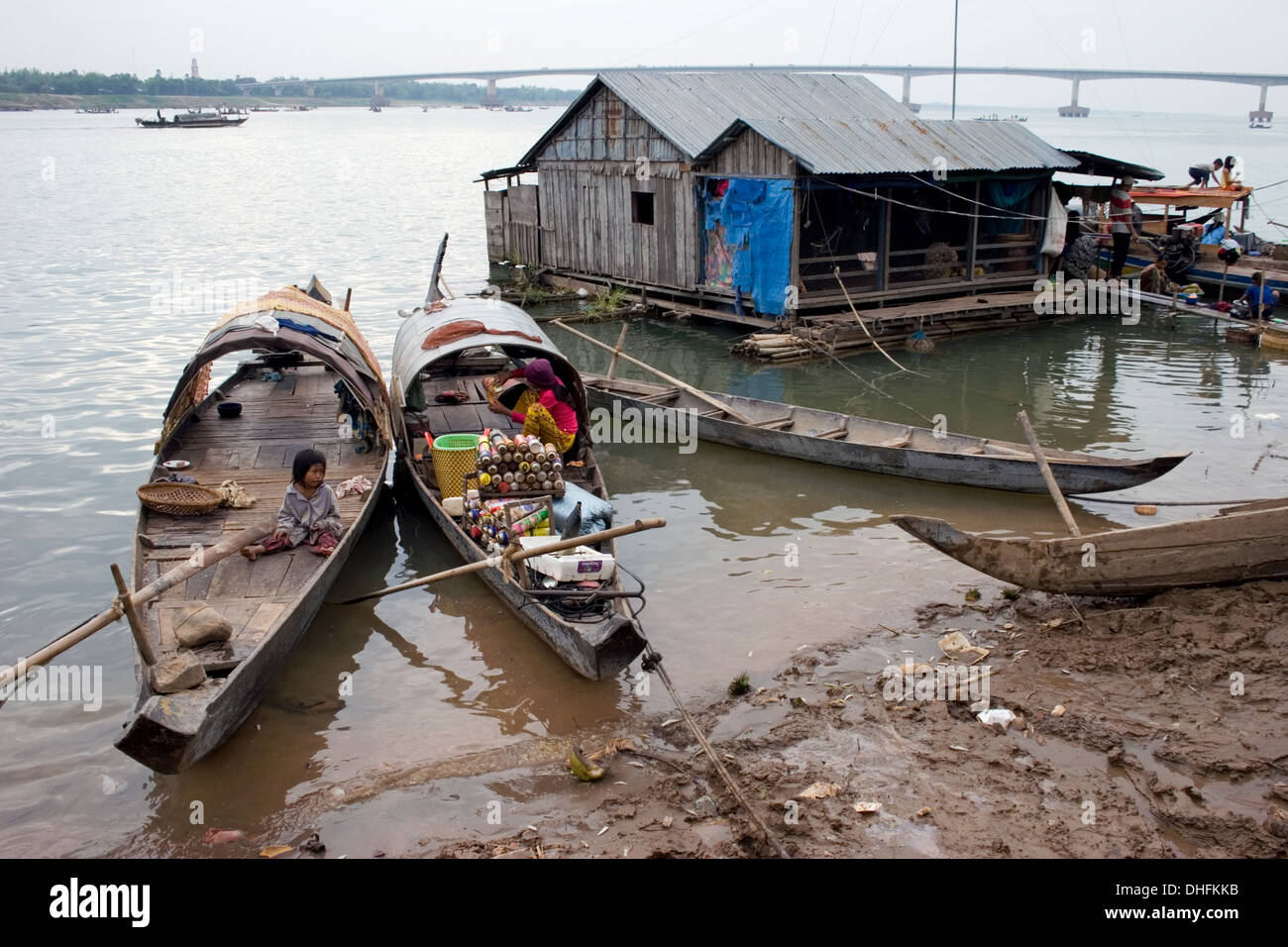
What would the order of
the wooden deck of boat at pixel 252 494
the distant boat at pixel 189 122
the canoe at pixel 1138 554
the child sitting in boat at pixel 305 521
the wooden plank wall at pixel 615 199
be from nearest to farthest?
the canoe at pixel 1138 554
the wooden deck of boat at pixel 252 494
the child sitting in boat at pixel 305 521
the wooden plank wall at pixel 615 199
the distant boat at pixel 189 122

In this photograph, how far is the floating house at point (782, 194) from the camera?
55.1 feet

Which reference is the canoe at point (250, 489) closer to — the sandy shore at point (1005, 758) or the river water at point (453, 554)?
the river water at point (453, 554)

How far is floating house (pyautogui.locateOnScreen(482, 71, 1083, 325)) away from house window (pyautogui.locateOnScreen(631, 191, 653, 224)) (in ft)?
0.09

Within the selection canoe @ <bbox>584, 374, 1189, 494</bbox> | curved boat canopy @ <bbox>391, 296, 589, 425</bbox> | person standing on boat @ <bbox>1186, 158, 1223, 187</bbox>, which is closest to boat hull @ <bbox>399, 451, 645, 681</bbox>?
curved boat canopy @ <bbox>391, 296, 589, 425</bbox>

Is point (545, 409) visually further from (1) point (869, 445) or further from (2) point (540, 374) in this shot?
(1) point (869, 445)

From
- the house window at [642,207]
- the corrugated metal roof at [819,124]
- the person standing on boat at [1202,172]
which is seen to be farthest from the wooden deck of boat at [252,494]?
the person standing on boat at [1202,172]

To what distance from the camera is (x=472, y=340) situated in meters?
10.5

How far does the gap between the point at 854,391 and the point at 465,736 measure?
10075 millimetres

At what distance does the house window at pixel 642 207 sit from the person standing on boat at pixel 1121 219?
9296 mm

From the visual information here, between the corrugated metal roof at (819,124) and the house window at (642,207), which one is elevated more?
the corrugated metal roof at (819,124)

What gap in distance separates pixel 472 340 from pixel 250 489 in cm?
272

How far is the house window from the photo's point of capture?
1959 centimetres

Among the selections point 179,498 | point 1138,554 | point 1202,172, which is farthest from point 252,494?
point 1202,172

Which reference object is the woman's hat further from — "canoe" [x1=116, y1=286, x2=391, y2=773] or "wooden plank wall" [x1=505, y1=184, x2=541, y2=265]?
"wooden plank wall" [x1=505, y1=184, x2=541, y2=265]
